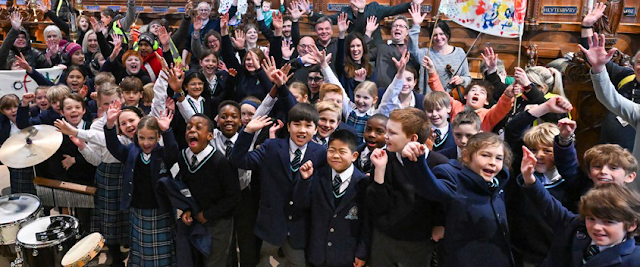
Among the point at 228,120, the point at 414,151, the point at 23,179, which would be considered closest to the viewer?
the point at 414,151

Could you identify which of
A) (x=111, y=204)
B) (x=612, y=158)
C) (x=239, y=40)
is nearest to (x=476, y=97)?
(x=612, y=158)

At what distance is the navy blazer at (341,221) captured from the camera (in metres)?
2.61

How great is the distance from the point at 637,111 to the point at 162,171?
2.80 meters

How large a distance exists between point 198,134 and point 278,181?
21.2 inches

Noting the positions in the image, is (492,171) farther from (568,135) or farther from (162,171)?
(162,171)

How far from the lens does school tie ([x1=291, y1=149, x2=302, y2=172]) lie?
9.34ft

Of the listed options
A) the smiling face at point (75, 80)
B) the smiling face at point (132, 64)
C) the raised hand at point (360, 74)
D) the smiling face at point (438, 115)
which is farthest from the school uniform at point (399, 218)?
the smiling face at point (75, 80)

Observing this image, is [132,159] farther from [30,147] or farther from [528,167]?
[528,167]

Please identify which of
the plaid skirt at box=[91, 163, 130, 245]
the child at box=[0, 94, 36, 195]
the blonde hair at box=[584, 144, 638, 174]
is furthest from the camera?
the child at box=[0, 94, 36, 195]

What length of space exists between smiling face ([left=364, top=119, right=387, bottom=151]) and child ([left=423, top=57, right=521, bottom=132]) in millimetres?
488

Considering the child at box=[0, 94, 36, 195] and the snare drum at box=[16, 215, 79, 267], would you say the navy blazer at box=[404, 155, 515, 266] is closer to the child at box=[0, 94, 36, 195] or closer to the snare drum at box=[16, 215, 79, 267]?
the snare drum at box=[16, 215, 79, 267]

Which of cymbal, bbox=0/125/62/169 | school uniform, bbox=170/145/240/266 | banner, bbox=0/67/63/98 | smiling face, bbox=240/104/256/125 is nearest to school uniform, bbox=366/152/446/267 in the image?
school uniform, bbox=170/145/240/266

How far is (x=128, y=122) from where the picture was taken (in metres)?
3.21

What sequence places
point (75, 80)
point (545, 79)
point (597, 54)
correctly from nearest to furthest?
point (597, 54), point (545, 79), point (75, 80)
